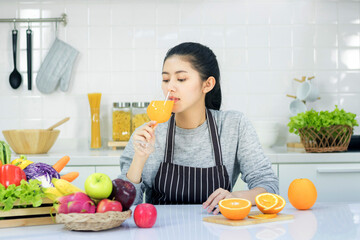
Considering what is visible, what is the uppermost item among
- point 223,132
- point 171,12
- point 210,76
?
point 171,12

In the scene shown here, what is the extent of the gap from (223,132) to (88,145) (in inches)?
62.1

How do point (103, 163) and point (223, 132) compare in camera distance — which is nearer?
point (223, 132)

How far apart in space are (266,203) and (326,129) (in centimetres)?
152

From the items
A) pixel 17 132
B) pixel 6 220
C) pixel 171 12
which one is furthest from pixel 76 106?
pixel 6 220

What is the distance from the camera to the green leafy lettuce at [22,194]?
1.34 metres

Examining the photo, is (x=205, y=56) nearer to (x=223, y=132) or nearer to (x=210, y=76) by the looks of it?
(x=210, y=76)

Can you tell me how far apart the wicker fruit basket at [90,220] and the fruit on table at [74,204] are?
0.01 m

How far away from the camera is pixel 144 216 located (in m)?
1.36

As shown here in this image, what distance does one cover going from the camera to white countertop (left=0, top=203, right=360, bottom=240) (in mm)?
1269

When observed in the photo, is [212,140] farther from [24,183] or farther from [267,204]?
[24,183]

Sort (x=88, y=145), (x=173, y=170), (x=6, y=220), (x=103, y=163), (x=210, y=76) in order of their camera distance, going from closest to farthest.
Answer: (x=6, y=220) → (x=173, y=170) → (x=210, y=76) → (x=103, y=163) → (x=88, y=145)

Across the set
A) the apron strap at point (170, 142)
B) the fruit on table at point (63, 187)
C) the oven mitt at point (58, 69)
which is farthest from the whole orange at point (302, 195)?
the oven mitt at point (58, 69)

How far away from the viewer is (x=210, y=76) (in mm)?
2182

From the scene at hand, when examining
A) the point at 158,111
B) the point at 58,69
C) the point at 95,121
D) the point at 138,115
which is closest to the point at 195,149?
the point at 158,111
